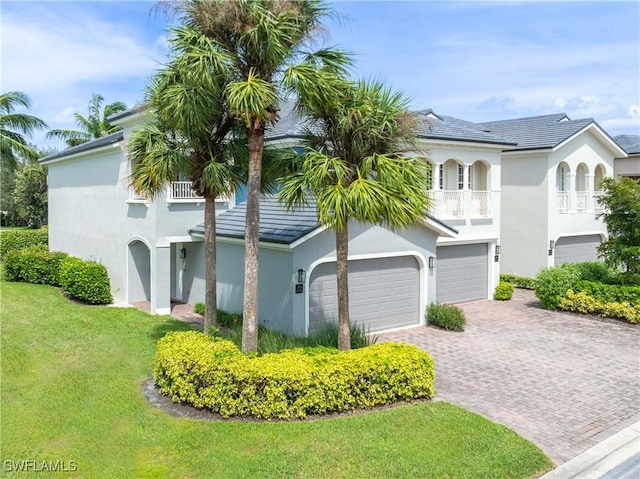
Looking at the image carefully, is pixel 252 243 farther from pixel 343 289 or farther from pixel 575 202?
pixel 575 202

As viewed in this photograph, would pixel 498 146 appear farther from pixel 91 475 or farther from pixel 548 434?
pixel 91 475

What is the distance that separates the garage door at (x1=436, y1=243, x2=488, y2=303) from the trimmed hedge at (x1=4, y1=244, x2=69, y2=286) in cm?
1636

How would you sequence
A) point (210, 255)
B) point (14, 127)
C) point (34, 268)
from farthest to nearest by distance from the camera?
1. point (14, 127)
2. point (34, 268)
3. point (210, 255)

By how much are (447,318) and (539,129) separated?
13637mm

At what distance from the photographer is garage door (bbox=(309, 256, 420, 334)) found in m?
14.2

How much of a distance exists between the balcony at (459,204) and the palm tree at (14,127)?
23.3 meters

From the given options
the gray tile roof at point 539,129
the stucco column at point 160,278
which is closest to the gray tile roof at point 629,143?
the gray tile roof at point 539,129

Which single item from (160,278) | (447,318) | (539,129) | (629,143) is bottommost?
(447,318)

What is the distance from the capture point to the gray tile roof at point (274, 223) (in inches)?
529

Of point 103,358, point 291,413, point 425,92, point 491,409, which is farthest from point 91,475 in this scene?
point 425,92

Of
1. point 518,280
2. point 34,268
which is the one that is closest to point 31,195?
point 34,268

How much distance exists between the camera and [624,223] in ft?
57.2

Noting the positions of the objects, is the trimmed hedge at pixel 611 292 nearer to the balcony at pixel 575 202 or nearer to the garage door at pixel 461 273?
the garage door at pixel 461 273

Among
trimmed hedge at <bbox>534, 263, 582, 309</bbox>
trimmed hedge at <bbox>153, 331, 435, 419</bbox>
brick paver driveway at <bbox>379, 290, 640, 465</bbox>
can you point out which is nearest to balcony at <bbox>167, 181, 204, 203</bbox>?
A: brick paver driveway at <bbox>379, 290, 640, 465</bbox>
